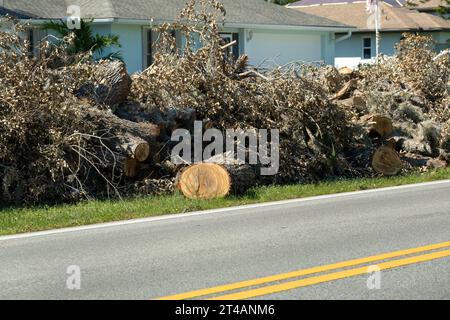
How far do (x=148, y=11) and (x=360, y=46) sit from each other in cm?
1945

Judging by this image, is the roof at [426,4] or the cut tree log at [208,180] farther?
the roof at [426,4]

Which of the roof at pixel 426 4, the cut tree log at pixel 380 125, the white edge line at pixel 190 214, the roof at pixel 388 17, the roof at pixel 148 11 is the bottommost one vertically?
the white edge line at pixel 190 214

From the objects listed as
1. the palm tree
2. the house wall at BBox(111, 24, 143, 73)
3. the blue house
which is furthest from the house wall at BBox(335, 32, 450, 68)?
the palm tree

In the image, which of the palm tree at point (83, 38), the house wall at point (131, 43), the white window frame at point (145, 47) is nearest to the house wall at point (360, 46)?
the white window frame at point (145, 47)

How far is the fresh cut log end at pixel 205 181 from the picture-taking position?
1186cm

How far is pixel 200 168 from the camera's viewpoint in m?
12.0

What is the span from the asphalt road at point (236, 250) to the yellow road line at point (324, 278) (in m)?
0.07

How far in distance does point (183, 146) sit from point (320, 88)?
3.01 m

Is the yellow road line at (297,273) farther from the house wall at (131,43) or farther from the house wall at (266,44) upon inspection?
the house wall at (131,43)

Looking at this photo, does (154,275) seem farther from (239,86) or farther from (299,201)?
(239,86)

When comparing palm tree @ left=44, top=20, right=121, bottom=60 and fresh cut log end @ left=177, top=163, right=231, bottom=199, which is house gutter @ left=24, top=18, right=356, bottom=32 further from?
fresh cut log end @ left=177, top=163, right=231, bottom=199

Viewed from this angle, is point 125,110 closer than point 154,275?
No

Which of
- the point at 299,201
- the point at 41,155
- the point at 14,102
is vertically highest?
the point at 14,102
